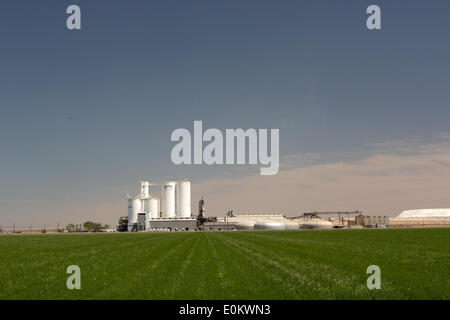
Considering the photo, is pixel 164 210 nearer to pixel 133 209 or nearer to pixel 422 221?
pixel 133 209

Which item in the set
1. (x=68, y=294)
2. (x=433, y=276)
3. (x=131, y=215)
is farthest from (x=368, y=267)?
(x=131, y=215)

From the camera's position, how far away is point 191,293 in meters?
17.1

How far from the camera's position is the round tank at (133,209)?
190500 millimetres

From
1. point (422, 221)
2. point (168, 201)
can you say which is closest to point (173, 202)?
point (168, 201)

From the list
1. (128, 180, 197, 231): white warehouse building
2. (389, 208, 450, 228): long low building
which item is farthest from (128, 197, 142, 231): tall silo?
(389, 208, 450, 228): long low building

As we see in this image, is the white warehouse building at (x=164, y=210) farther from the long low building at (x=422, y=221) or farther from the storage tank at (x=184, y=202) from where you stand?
Answer: the long low building at (x=422, y=221)

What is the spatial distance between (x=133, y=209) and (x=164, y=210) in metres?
13.5

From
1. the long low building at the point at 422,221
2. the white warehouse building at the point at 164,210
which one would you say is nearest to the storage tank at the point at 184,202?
the white warehouse building at the point at 164,210

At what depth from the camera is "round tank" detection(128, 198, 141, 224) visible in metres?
190

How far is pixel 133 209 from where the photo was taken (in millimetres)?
191000

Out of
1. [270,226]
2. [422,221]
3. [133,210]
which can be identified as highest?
[133,210]
